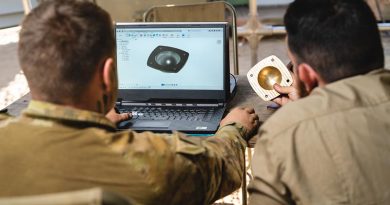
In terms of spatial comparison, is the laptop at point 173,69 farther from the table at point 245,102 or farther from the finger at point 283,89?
the finger at point 283,89

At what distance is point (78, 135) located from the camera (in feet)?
3.15

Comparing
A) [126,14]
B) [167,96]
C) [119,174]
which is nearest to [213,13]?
[167,96]

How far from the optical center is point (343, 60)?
1054 millimetres

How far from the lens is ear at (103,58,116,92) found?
1053mm

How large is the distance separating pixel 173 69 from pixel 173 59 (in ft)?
0.11

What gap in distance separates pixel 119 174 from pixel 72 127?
14 cm

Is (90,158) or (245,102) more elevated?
(90,158)

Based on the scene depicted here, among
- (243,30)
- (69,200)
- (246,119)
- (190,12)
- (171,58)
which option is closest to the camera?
(69,200)

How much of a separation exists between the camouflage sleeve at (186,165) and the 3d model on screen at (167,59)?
1.55 feet

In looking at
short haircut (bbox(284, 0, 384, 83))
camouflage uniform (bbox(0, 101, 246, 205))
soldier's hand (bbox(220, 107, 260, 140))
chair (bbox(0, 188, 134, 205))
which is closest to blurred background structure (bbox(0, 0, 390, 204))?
soldier's hand (bbox(220, 107, 260, 140))

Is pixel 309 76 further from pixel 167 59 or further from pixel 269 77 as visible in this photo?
pixel 167 59

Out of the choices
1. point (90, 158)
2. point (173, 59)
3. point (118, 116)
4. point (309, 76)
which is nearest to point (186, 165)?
point (90, 158)

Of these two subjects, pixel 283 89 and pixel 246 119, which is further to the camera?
pixel 283 89

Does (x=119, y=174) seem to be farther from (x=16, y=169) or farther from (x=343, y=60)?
(x=343, y=60)
